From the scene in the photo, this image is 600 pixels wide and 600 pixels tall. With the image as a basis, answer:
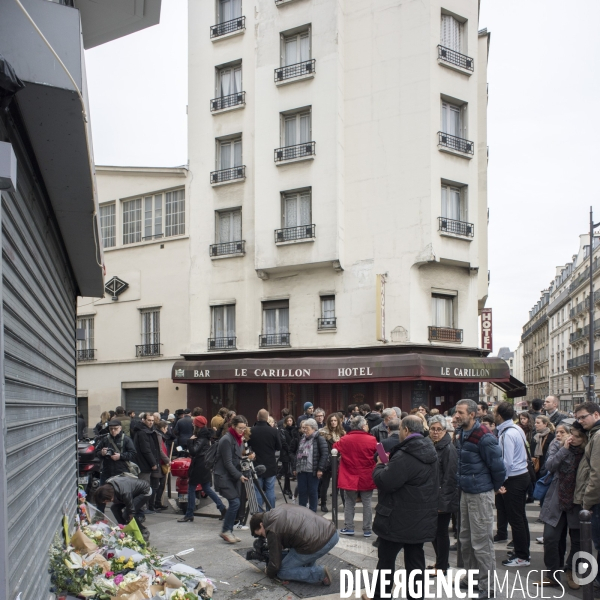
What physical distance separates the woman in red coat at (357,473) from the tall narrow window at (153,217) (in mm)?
18575

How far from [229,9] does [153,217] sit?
29.7 feet

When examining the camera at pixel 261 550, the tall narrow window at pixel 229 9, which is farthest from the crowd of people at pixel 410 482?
the tall narrow window at pixel 229 9

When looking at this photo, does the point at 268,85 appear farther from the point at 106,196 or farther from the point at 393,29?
the point at 106,196

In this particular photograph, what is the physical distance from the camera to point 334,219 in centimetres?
2158

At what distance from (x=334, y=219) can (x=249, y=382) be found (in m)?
6.71

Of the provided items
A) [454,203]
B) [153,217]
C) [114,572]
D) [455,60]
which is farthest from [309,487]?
[153,217]

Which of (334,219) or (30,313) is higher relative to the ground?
(334,219)

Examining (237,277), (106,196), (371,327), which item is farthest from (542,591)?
(106,196)

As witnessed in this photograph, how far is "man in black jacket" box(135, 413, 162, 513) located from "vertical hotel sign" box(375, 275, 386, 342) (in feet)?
35.0

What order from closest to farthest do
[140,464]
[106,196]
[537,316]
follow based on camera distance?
[140,464]
[106,196]
[537,316]

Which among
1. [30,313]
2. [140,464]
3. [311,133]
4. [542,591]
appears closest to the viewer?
[30,313]

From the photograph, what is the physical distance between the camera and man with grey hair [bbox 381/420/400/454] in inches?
371

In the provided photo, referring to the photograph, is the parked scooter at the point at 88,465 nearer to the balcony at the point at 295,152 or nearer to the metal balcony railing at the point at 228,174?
the balcony at the point at 295,152

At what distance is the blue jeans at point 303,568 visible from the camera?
6879mm
